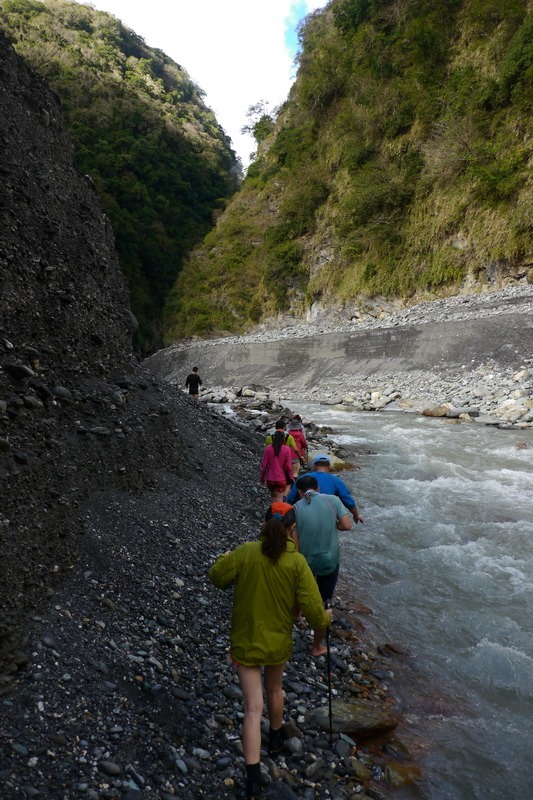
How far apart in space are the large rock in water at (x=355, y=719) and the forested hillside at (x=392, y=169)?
85.1 feet

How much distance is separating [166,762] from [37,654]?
112cm

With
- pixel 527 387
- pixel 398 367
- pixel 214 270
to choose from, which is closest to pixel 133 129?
pixel 214 270

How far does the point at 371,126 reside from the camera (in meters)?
37.2

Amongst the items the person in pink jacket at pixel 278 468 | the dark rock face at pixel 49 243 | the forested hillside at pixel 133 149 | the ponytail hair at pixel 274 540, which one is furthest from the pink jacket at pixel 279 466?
the forested hillside at pixel 133 149

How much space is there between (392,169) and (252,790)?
37408mm

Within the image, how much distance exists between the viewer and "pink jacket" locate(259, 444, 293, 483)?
6.82 metres

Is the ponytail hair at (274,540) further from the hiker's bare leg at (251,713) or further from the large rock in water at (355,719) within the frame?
the large rock in water at (355,719)

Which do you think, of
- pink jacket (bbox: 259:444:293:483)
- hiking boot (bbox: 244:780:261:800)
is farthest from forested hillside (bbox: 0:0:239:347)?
hiking boot (bbox: 244:780:261:800)

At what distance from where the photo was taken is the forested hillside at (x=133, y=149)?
52719mm

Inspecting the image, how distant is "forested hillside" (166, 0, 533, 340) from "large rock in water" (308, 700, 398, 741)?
2593 cm

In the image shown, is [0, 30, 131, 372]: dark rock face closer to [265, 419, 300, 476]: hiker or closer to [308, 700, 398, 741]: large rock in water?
[265, 419, 300, 476]: hiker

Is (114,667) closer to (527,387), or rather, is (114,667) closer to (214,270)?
(527,387)

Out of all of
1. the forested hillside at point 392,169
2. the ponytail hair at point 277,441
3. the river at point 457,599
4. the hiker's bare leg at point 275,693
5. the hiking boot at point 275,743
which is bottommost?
the river at point 457,599

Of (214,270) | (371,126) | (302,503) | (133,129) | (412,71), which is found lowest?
(302,503)
